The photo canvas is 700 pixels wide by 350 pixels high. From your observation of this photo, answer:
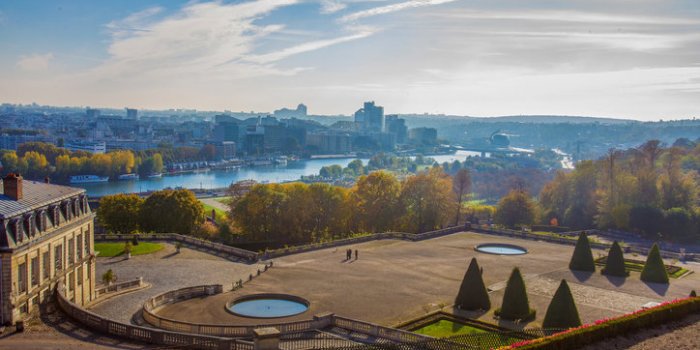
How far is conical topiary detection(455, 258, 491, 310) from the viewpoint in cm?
3834

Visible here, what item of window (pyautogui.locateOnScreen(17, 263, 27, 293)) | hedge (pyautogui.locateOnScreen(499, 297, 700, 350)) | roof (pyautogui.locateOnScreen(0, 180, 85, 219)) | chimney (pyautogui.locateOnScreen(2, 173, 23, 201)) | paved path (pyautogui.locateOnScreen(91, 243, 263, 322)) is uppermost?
chimney (pyautogui.locateOnScreen(2, 173, 23, 201))

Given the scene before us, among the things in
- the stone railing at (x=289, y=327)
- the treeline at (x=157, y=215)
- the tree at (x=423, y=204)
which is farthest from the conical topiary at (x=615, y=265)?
the treeline at (x=157, y=215)

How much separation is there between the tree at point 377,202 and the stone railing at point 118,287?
38.4 meters

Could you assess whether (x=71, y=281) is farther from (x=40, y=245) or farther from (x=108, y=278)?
(x=108, y=278)

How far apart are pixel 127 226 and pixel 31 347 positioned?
46138mm

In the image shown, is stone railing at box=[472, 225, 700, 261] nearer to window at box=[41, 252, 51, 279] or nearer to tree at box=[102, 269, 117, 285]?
tree at box=[102, 269, 117, 285]

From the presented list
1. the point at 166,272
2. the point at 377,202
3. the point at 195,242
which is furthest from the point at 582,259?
the point at 195,242

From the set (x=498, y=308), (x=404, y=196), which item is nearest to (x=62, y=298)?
(x=498, y=308)

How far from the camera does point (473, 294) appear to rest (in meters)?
38.4

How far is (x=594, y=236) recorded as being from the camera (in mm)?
74250

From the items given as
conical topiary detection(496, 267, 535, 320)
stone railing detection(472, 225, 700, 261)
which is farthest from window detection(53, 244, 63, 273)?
stone railing detection(472, 225, 700, 261)

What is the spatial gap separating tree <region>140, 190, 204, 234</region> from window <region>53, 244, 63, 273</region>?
115 ft

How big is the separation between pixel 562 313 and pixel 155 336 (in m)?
19.6

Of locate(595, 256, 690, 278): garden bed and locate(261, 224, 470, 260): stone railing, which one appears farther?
locate(261, 224, 470, 260): stone railing
